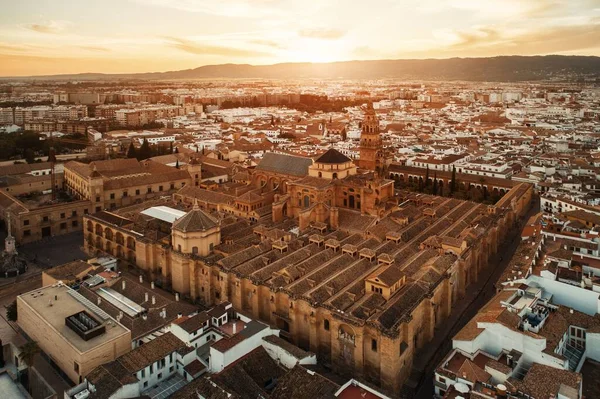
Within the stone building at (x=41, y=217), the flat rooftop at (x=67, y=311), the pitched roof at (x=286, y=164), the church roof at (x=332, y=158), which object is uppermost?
the church roof at (x=332, y=158)

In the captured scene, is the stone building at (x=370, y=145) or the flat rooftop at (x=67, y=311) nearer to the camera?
the flat rooftop at (x=67, y=311)

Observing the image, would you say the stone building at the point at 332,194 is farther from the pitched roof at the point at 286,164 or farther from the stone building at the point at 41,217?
the stone building at the point at 41,217

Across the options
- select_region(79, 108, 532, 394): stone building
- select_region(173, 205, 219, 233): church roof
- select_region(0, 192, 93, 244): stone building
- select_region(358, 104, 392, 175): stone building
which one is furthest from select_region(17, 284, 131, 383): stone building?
select_region(358, 104, 392, 175): stone building

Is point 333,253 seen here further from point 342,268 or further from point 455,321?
point 455,321

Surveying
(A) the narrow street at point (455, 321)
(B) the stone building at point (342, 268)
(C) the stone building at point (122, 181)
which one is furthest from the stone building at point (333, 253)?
(C) the stone building at point (122, 181)

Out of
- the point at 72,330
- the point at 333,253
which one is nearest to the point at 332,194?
the point at 333,253

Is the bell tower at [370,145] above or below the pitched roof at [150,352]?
above
